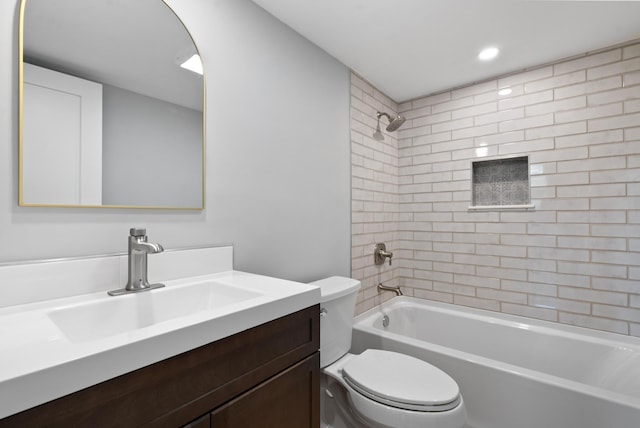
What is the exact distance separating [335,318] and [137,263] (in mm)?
1004

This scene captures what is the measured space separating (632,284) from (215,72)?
2757mm

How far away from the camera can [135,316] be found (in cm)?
Answer: 96

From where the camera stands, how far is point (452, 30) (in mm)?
1828

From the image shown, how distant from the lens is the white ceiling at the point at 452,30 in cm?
162

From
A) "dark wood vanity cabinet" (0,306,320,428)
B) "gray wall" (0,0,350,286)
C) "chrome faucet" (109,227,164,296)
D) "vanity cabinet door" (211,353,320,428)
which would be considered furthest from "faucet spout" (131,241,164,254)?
"vanity cabinet door" (211,353,320,428)

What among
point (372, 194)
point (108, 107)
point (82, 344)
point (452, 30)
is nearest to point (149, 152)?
point (108, 107)

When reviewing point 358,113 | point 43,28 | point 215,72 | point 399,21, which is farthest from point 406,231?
point 43,28

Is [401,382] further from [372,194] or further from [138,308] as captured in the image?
[372,194]

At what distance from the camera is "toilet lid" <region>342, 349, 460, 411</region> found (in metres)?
1.30

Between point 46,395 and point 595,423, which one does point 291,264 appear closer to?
point 46,395

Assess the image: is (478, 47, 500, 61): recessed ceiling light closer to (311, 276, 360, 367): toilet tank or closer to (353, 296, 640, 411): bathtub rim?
(311, 276, 360, 367): toilet tank

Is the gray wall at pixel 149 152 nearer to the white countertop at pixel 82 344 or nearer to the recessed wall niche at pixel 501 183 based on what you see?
the white countertop at pixel 82 344

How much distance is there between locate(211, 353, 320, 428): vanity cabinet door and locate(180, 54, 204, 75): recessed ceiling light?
4.15ft

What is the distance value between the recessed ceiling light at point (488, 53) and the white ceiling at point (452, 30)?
0.12 feet
